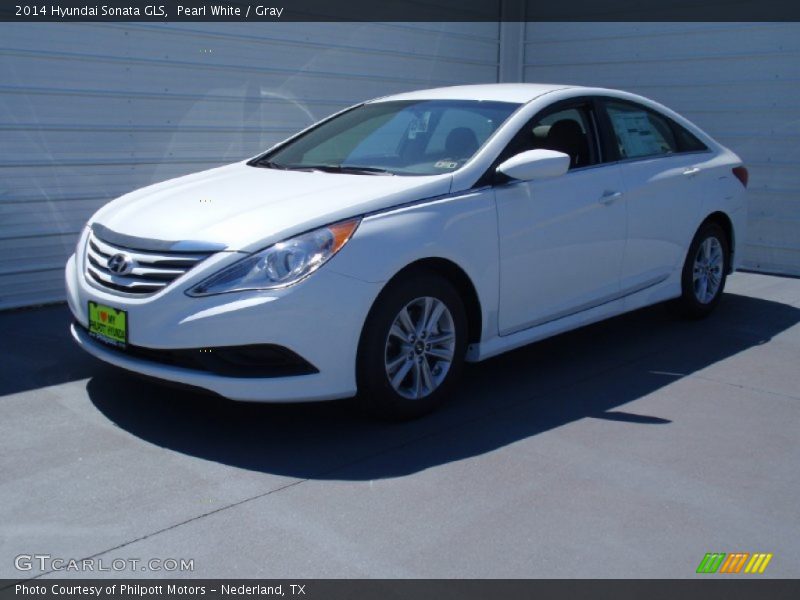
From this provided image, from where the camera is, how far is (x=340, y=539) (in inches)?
131

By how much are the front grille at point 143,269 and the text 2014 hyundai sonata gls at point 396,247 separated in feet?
0.04

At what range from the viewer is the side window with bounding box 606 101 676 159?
5.72 m

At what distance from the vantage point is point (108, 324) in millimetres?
4285

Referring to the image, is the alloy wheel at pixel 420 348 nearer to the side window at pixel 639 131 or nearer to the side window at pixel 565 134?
the side window at pixel 565 134

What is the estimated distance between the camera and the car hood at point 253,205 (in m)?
4.14

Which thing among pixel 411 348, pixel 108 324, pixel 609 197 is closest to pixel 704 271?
pixel 609 197

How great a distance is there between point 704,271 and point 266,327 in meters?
3.68

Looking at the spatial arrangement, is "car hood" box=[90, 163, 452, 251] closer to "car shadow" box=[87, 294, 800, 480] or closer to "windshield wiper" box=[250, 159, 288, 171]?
"windshield wiper" box=[250, 159, 288, 171]

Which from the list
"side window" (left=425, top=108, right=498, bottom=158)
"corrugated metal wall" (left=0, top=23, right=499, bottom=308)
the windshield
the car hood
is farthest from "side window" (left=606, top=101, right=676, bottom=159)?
"corrugated metal wall" (left=0, top=23, right=499, bottom=308)

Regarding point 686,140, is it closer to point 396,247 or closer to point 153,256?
point 396,247

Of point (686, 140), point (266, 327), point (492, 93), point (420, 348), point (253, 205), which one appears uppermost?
point (492, 93)
